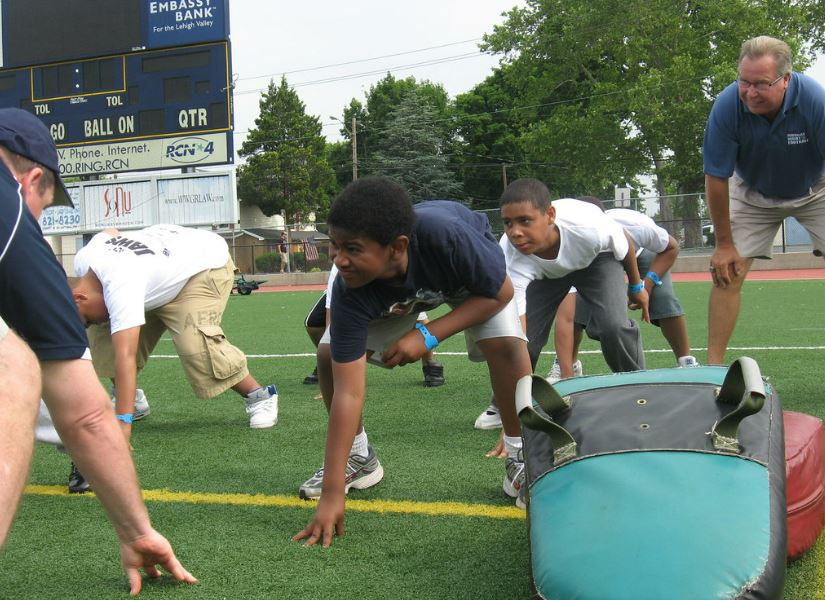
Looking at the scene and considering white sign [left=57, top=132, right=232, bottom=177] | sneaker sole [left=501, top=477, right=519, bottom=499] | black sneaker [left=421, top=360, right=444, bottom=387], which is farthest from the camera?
white sign [left=57, top=132, right=232, bottom=177]

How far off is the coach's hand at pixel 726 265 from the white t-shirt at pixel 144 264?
3.15m

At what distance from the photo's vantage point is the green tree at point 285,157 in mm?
61031

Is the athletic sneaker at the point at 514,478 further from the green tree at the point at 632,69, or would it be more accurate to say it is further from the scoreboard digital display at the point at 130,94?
the green tree at the point at 632,69

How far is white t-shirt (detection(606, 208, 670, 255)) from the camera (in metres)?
6.30

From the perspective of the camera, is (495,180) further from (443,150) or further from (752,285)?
(752,285)

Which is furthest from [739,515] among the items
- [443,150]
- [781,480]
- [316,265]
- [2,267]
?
[443,150]

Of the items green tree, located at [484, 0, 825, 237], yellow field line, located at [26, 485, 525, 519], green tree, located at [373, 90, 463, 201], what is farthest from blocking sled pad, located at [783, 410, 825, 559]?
green tree, located at [373, 90, 463, 201]

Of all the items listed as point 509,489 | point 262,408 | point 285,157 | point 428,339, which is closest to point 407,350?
point 428,339

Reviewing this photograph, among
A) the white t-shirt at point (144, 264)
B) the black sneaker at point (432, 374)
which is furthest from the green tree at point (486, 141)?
the white t-shirt at point (144, 264)

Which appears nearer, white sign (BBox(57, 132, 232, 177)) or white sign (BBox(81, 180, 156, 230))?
white sign (BBox(57, 132, 232, 177))

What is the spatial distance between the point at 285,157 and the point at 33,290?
60.0 metres

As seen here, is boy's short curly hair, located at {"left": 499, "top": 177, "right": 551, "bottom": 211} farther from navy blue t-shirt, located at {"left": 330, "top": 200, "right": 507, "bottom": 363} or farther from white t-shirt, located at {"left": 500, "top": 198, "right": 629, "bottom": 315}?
navy blue t-shirt, located at {"left": 330, "top": 200, "right": 507, "bottom": 363}

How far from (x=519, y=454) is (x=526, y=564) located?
0.92 meters

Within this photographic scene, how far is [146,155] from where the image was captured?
25922mm
